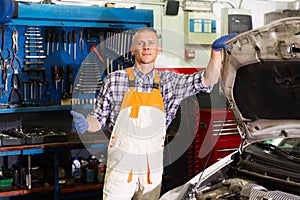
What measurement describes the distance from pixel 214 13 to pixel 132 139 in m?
2.39

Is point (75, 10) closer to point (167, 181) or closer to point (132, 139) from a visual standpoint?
point (132, 139)

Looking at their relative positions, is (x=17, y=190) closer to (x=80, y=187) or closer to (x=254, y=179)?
(x=80, y=187)

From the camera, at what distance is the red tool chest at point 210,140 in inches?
154

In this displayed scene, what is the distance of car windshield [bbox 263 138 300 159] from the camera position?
2.35m

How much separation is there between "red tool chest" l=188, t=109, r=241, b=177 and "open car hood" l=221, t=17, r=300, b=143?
1.73m

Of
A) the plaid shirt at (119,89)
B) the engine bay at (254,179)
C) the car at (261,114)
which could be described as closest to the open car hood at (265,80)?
the car at (261,114)

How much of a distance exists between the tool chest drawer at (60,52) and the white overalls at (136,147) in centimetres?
100

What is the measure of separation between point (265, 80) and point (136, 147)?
1.03 meters

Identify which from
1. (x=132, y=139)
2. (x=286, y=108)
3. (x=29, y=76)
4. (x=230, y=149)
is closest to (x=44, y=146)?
(x=29, y=76)

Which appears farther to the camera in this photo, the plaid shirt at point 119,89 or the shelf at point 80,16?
the shelf at point 80,16

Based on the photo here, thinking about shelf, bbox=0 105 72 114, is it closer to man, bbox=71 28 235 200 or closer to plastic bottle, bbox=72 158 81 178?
plastic bottle, bbox=72 158 81 178

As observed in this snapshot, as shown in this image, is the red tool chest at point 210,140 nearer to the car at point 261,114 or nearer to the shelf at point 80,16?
the shelf at point 80,16

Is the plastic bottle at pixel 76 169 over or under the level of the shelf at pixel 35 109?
under

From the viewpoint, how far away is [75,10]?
3.57m
